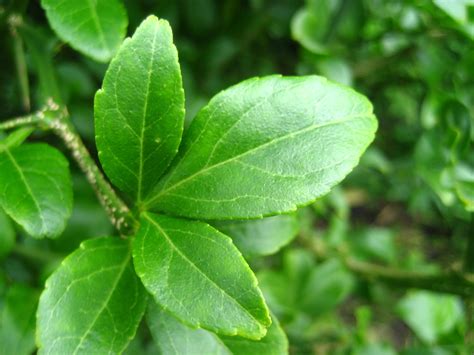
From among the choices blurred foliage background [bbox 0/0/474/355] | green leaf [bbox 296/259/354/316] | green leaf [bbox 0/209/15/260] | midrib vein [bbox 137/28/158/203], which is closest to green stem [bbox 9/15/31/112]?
blurred foliage background [bbox 0/0/474/355]

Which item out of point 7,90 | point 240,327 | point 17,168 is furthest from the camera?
point 7,90

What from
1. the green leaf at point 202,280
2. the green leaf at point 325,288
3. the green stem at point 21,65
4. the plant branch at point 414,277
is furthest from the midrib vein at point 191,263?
the green leaf at point 325,288

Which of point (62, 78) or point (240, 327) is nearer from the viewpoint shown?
point (240, 327)

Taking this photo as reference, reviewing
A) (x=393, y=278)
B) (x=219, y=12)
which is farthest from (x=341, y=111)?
(x=219, y=12)

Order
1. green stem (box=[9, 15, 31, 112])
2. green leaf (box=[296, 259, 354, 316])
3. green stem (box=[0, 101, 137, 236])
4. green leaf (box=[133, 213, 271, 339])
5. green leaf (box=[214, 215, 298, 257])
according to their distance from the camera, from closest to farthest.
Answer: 1. green leaf (box=[133, 213, 271, 339])
2. green stem (box=[0, 101, 137, 236])
3. green leaf (box=[214, 215, 298, 257])
4. green stem (box=[9, 15, 31, 112])
5. green leaf (box=[296, 259, 354, 316])

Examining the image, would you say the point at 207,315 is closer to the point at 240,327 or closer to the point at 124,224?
the point at 240,327

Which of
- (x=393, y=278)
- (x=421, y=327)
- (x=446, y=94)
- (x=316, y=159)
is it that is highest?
(x=316, y=159)

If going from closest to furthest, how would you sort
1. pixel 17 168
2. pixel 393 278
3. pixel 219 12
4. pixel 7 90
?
pixel 17 168, pixel 7 90, pixel 393 278, pixel 219 12

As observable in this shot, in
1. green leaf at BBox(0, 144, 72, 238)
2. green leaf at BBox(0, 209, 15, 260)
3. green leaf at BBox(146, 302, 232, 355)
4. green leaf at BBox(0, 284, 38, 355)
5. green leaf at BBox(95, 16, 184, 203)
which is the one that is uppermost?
green leaf at BBox(95, 16, 184, 203)

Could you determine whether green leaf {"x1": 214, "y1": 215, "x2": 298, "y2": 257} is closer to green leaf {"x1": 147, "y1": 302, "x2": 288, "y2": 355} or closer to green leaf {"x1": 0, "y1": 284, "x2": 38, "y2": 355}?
green leaf {"x1": 147, "y1": 302, "x2": 288, "y2": 355}
